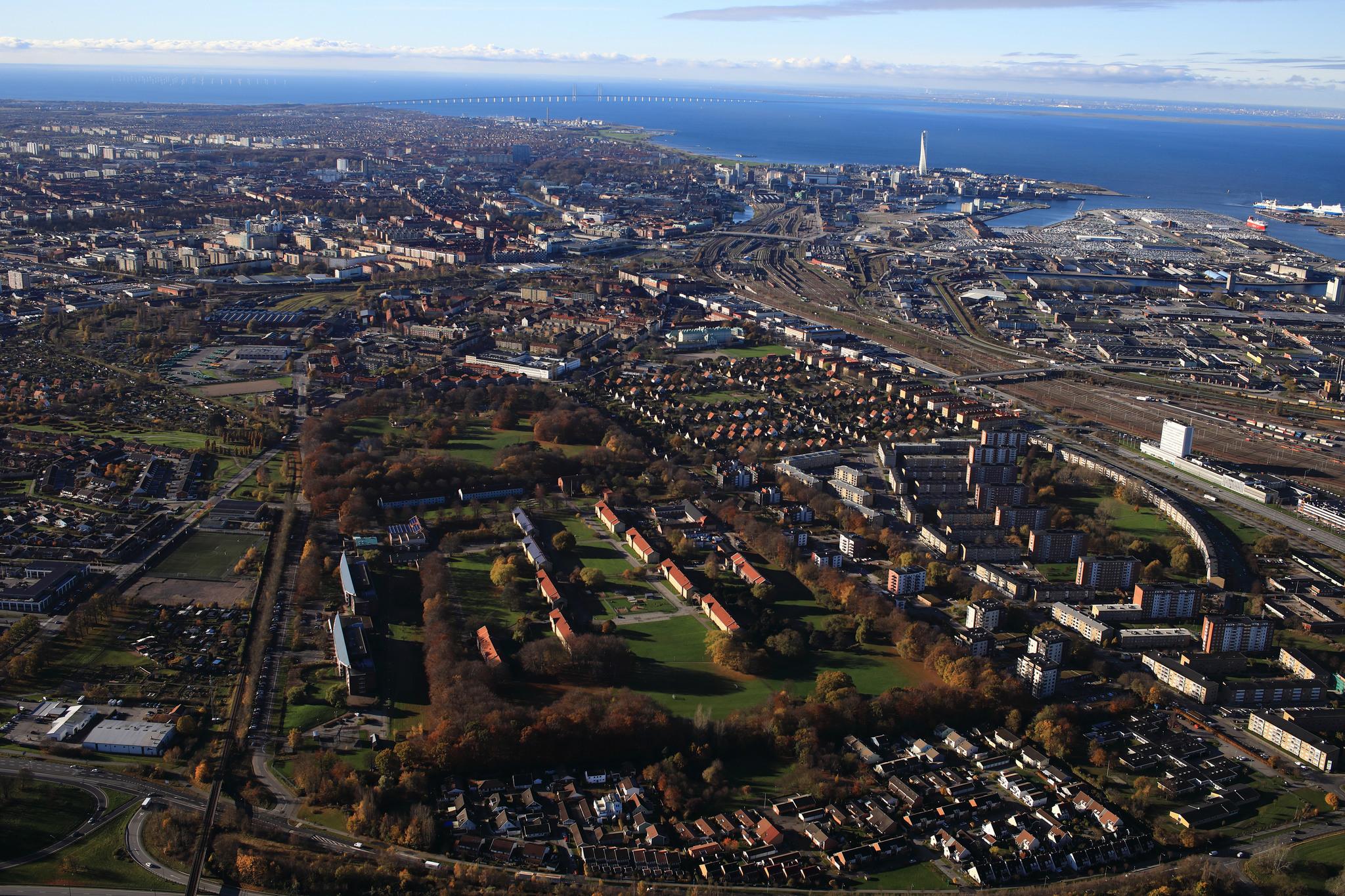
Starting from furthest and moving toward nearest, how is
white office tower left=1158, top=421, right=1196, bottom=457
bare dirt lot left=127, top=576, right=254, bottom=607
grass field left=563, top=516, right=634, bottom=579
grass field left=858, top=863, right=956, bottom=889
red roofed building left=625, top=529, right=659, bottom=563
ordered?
white office tower left=1158, top=421, right=1196, bottom=457 → red roofed building left=625, top=529, right=659, bottom=563 → grass field left=563, top=516, right=634, bottom=579 → bare dirt lot left=127, top=576, right=254, bottom=607 → grass field left=858, top=863, right=956, bottom=889

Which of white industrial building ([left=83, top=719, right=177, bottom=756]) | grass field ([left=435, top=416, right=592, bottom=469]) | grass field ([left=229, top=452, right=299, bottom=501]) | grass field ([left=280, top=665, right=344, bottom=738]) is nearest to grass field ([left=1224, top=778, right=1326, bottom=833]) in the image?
grass field ([left=280, top=665, right=344, bottom=738])

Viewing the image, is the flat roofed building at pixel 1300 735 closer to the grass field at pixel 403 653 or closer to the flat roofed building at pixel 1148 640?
the flat roofed building at pixel 1148 640

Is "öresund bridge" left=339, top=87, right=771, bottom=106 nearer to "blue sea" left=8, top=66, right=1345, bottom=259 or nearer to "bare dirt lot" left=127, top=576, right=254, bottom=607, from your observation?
"blue sea" left=8, top=66, right=1345, bottom=259

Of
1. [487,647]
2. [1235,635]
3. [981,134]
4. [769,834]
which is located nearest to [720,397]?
[487,647]

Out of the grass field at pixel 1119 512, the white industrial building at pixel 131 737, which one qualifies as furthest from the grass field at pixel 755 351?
the white industrial building at pixel 131 737

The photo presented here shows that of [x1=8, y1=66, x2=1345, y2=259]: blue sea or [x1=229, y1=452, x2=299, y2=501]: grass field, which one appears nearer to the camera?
[x1=229, y1=452, x2=299, y2=501]: grass field

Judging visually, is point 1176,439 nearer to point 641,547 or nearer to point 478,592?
point 641,547
